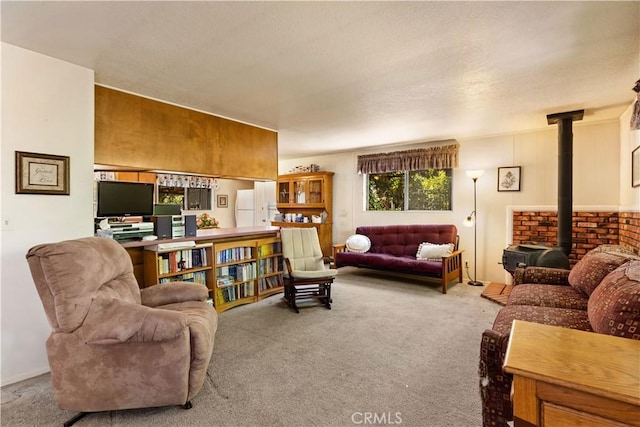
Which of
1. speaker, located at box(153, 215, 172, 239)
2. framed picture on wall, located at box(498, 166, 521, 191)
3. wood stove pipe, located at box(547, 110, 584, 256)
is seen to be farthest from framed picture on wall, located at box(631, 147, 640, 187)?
speaker, located at box(153, 215, 172, 239)

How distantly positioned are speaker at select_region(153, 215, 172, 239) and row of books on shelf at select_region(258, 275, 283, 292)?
4.28 feet

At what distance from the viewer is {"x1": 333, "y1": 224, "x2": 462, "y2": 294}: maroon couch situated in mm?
4441

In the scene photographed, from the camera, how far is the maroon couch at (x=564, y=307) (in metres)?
Result: 1.41

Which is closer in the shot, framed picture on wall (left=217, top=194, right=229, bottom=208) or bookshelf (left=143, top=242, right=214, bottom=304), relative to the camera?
bookshelf (left=143, top=242, right=214, bottom=304)

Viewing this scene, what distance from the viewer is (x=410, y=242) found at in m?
5.23

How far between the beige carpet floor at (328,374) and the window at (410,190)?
2.15 m

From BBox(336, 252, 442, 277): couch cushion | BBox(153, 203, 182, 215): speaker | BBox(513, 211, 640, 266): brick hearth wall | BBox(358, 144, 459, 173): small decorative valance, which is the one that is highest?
BBox(358, 144, 459, 173): small decorative valance

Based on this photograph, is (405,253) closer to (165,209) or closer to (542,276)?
(542,276)

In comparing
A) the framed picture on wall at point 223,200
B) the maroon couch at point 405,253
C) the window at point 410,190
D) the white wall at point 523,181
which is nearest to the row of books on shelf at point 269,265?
the maroon couch at point 405,253

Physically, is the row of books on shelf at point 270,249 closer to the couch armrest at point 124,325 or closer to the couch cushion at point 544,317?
the couch armrest at point 124,325

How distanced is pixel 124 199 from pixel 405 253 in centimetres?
404

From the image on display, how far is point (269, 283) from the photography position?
4.21 meters

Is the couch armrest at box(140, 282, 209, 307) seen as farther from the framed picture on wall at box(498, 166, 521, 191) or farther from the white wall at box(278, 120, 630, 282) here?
the framed picture on wall at box(498, 166, 521, 191)

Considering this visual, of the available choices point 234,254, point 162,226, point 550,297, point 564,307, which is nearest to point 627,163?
point 550,297
